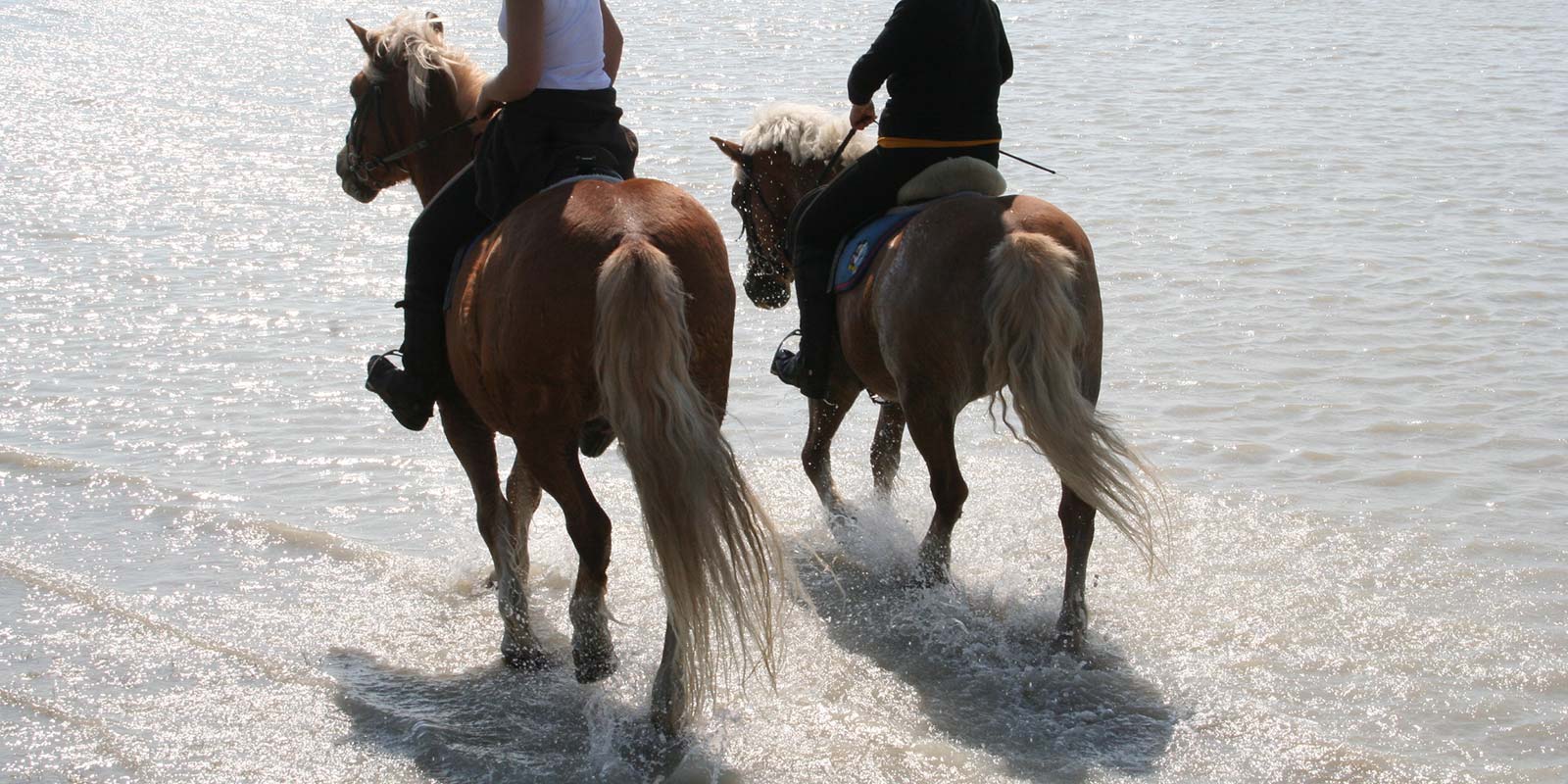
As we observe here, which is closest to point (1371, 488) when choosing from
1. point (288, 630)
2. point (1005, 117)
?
point (288, 630)

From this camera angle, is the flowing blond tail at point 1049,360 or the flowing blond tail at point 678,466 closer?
the flowing blond tail at point 678,466

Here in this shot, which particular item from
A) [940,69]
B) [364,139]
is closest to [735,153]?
[940,69]

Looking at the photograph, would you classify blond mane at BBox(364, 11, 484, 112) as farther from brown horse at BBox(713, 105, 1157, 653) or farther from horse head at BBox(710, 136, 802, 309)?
brown horse at BBox(713, 105, 1157, 653)

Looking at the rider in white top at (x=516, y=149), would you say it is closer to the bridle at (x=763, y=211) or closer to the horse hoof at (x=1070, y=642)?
the bridle at (x=763, y=211)

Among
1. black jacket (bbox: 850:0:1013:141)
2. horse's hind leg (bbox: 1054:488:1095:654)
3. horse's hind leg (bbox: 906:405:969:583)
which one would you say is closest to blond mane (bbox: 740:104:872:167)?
black jacket (bbox: 850:0:1013:141)

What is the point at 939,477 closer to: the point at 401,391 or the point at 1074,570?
the point at 1074,570

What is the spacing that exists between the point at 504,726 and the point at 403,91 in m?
2.49

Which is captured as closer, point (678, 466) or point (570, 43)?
point (678, 466)

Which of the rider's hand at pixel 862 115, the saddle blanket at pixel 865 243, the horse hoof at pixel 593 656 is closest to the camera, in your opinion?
the horse hoof at pixel 593 656

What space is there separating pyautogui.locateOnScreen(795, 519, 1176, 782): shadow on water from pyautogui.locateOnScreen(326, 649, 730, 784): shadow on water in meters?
0.85

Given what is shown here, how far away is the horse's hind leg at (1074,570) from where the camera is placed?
5.24 metres

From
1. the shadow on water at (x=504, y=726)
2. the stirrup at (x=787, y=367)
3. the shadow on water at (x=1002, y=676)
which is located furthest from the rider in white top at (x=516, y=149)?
the shadow on water at (x=1002, y=676)

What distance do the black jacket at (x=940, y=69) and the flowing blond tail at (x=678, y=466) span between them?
5.68ft

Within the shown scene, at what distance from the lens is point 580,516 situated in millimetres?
4461
